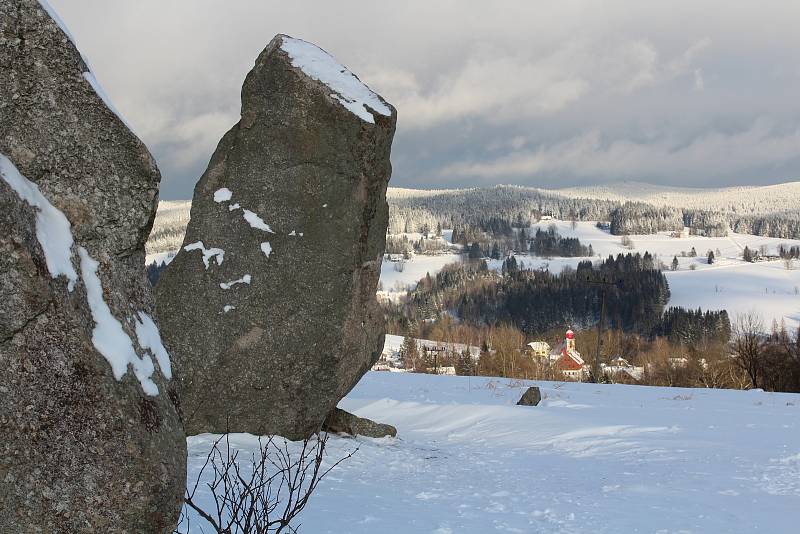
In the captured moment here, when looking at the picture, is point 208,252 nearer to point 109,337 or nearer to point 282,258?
point 282,258

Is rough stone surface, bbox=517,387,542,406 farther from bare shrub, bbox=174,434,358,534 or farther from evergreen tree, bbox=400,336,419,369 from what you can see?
evergreen tree, bbox=400,336,419,369

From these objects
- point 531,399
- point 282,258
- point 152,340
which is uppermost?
point 282,258

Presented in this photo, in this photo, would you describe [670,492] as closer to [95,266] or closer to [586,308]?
[95,266]

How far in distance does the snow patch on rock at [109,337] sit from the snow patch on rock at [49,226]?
0.09 m

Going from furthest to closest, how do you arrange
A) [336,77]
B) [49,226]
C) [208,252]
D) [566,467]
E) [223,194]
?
1. [336,77]
2. [566,467]
3. [223,194]
4. [208,252]
5. [49,226]

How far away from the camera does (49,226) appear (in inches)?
119

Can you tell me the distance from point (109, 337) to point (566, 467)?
7134mm

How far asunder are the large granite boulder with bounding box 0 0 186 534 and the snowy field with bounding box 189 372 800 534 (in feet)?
9.54

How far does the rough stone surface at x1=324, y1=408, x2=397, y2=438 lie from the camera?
992 cm

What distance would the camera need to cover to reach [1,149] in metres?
3.04

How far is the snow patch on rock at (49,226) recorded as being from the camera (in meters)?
2.93

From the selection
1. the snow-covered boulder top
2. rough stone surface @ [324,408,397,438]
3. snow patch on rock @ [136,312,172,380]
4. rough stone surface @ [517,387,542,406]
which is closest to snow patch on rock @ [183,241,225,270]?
the snow-covered boulder top

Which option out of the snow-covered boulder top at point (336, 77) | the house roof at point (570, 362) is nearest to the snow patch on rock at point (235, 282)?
the snow-covered boulder top at point (336, 77)

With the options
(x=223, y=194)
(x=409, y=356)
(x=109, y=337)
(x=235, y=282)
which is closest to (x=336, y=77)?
(x=223, y=194)
